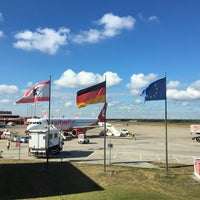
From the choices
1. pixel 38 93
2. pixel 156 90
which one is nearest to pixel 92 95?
pixel 38 93

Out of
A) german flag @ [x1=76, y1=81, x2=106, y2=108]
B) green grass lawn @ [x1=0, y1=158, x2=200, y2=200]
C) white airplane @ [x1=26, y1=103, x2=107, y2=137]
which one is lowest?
green grass lawn @ [x1=0, y1=158, x2=200, y2=200]

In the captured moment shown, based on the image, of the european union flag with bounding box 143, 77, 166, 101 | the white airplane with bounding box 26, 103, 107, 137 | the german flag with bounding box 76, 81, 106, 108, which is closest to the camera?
the german flag with bounding box 76, 81, 106, 108

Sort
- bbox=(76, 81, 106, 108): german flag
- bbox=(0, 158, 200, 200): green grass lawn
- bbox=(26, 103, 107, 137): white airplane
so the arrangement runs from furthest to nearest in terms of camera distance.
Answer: bbox=(26, 103, 107, 137): white airplane → bbox=(76, 81, 106, 108): german flag → bbox=(0, 158, 200, 200): green grass lawn

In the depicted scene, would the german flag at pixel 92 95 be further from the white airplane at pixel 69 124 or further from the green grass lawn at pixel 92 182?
the white airplane at pixel 69 124

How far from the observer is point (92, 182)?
77.1ft

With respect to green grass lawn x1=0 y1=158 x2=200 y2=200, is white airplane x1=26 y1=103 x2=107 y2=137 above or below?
above

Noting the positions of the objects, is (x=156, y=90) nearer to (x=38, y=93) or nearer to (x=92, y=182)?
(x=92, y=182)

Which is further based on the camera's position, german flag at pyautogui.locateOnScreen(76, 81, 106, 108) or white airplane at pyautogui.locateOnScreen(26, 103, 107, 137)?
white airplane at pyautogui.locateOnScreen(26, 103, 107, 137)

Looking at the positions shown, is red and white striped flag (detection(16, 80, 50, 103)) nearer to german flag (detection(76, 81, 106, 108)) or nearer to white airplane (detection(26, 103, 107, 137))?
german flag (detection(76, 81, 106, 108))

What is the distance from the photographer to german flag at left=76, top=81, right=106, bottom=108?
26680 mm

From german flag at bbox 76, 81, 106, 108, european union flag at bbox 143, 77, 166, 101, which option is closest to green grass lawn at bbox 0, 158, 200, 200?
german flag at bbox 76, 81, 106, 108

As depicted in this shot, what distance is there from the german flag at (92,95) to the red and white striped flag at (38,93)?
2.95m

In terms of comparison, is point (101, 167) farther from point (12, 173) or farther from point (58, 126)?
point (58, 126)

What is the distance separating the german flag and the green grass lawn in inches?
→ 246
